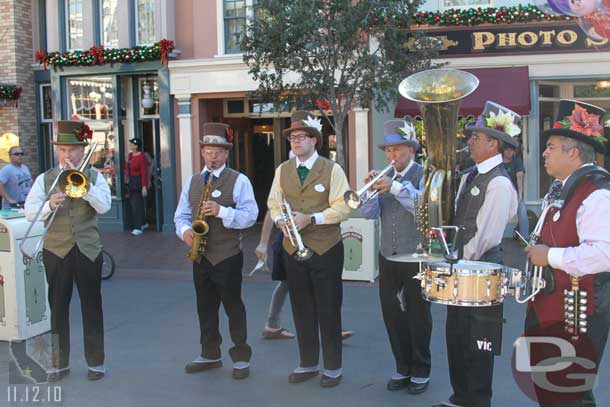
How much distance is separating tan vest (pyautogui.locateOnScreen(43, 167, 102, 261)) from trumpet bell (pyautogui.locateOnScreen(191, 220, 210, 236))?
88 centimetres

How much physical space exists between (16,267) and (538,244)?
5.00m

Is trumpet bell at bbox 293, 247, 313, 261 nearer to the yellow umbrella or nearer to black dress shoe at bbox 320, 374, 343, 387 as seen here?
black dress shoe at bbox 320, 374, 343, 387

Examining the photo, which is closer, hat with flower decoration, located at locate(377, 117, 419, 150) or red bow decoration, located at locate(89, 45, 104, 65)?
hat with flower decoration, located at locate(377, 117, 419, 150)

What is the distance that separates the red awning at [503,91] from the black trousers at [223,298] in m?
8.14

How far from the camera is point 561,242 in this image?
396 centimetres

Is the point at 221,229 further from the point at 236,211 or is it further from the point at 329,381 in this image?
the point at 329,381

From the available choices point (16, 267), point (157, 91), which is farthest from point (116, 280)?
point (157, 91)

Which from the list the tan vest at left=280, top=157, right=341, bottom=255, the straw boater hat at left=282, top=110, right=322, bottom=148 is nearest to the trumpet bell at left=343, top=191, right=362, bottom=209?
the tan vest at left=280, top=157, right=341, bottom=255

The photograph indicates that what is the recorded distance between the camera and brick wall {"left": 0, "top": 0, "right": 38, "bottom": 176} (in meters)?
16.6

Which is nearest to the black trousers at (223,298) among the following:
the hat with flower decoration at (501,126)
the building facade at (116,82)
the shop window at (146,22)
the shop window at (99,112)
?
the hat with flower decoration at (501,126)

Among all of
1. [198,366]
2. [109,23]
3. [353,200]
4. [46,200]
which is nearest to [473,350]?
[353,200]

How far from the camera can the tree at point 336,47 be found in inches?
429

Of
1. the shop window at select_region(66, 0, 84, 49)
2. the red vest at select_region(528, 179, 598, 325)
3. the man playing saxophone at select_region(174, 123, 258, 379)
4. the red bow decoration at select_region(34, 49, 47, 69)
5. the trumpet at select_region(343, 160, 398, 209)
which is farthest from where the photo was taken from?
the shop window at select_region(66, 0, 84, 49)

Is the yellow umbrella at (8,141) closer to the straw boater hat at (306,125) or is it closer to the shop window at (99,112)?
the shop window at (99,112)
